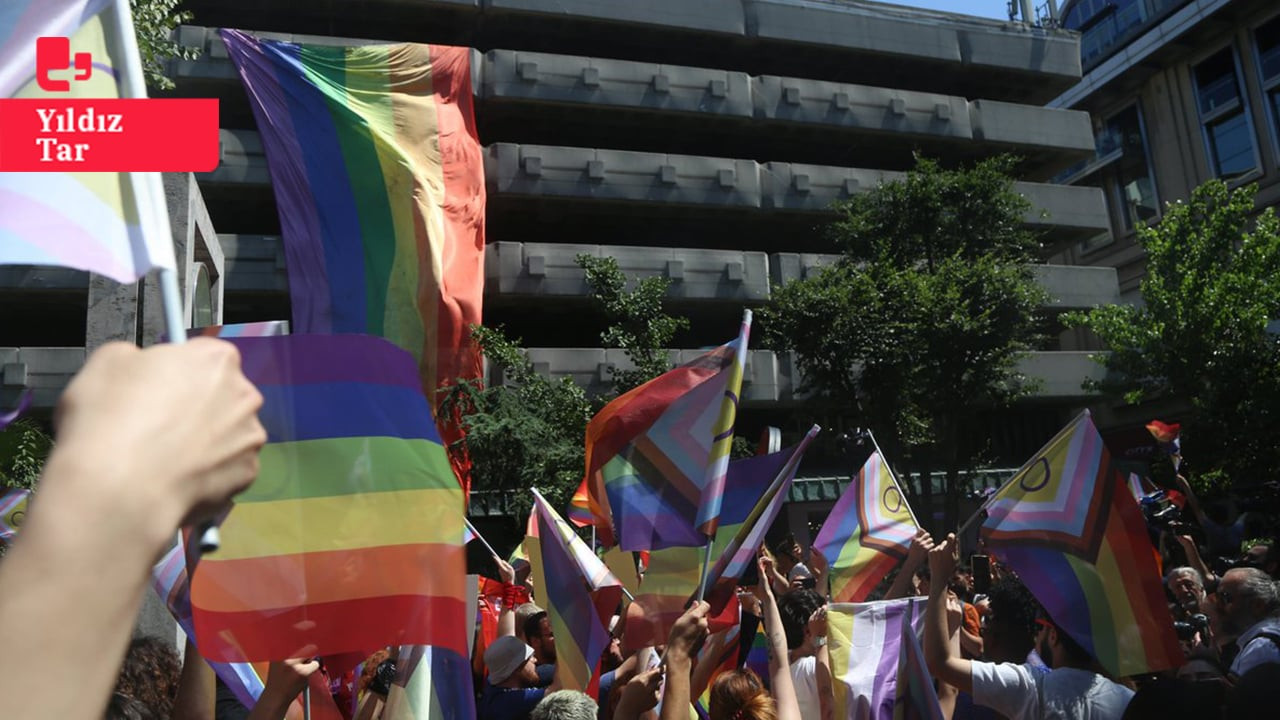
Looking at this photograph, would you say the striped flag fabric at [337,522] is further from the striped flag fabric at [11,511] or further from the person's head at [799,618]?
the striped flag fabric at [11,511]

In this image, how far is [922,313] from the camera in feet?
78.4

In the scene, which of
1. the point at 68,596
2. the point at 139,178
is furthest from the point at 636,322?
the point at 68,596

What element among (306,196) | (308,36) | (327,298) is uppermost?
(308,36)

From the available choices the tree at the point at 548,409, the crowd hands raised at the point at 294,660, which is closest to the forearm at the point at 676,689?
the crowd hands raised at the point at 294,660

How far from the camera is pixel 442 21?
31.3m

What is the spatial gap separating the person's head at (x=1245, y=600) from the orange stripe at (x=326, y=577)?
12.9ft

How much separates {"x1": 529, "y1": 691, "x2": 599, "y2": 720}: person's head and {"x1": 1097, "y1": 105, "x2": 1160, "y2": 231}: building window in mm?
42861

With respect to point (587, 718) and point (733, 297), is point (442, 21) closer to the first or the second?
point (733, 297)

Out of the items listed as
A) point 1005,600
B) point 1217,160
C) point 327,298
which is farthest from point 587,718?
point 1217,160

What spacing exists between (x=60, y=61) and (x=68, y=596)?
1.43 metres

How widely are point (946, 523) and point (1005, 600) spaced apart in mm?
23845

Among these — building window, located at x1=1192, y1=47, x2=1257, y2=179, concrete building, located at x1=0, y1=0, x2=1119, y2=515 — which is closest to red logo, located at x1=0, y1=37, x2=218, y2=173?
concrete building, located at x1=0, y1=0, x2=1119, y2=515

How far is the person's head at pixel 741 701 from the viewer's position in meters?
3.79

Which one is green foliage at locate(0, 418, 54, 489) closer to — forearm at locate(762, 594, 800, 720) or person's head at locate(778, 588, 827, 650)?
person's head at locate(778, 588, 827, 650)
